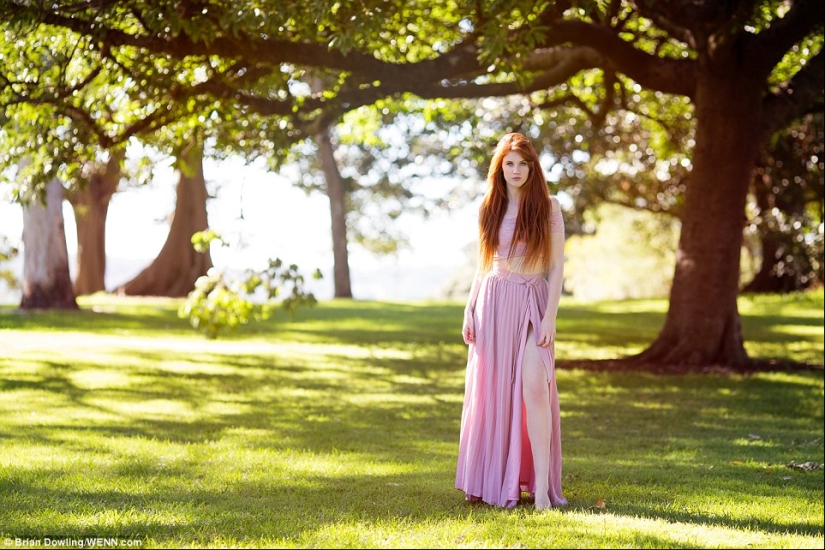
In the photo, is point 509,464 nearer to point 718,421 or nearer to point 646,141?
point 718,421

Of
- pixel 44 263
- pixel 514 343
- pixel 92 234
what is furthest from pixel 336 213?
pixel 514 343

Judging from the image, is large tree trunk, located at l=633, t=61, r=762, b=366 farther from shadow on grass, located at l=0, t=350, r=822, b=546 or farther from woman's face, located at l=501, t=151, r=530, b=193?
woman's face, located at l=501, t=151, r=530, b=193

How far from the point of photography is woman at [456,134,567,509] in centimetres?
647

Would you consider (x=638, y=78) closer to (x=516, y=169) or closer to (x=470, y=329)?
(x=516, y=169)

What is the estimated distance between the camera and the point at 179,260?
30.8m

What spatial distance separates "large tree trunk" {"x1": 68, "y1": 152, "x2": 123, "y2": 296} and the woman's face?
29.1m

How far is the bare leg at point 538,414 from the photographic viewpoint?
6.38 meters

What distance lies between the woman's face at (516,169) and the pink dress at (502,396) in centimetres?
26

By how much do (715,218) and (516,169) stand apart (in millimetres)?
9219

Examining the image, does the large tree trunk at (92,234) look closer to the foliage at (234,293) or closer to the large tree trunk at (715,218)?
the foliage at (234,293)

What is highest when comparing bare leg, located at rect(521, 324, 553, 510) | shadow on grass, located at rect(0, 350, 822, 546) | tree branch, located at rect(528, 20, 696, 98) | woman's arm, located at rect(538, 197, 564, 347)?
tree branch, located at rect(528, 20, 696, 98)

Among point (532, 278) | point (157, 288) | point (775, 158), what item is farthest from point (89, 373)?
point (157, 288)

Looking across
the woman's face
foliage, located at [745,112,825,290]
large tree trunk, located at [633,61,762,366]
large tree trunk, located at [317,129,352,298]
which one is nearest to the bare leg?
the woman's face

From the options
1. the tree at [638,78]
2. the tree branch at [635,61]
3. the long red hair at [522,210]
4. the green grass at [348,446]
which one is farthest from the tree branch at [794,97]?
the long red hair at [522,210]
